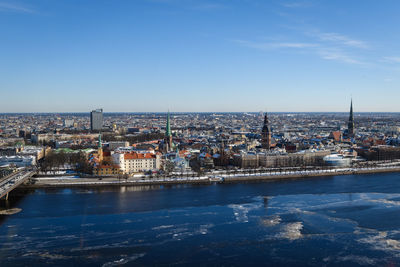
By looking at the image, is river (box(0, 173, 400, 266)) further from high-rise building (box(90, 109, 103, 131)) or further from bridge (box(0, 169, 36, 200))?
high-rise building (box(90, 109, 103, 131))

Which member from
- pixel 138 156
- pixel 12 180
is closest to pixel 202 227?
pixel 12 180

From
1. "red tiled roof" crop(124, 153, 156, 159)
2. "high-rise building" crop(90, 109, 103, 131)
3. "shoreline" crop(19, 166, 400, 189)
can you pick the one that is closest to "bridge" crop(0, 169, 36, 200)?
"shoreline" crop(19, 166, 400, 189)

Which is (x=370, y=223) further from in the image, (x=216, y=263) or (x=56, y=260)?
(x=56, y=260)

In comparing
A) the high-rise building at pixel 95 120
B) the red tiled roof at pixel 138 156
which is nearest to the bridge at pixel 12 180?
the red tiled roof at pixel 138 156

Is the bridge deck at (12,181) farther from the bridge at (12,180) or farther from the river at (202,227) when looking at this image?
the river at (202,227)

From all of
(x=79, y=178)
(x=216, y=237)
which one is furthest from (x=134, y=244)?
(x=79, y=178)

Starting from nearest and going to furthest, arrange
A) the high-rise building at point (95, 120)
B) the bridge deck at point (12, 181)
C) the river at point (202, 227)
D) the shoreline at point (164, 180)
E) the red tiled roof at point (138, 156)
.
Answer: the river at point (202, 227), the bridge deck at point (12, 181), the shoreline at point (164, 180), the red tiled roof at point (138, 156), the high-rise building at point (95, 120)

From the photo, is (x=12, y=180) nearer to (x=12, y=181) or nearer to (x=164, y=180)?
(x=12, y=181)
